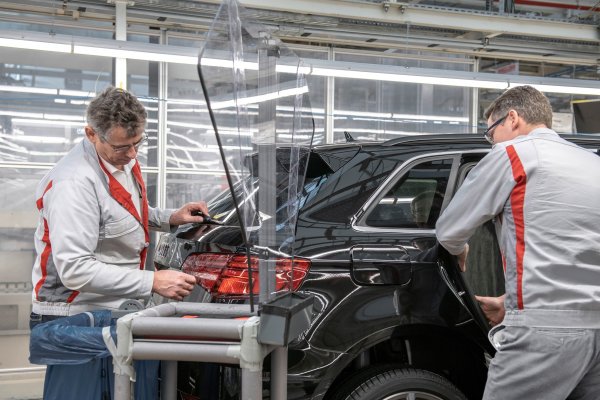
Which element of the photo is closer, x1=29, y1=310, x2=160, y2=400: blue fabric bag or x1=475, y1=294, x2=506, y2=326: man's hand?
x1=29, y1=310, x2=160, y2=400: blue fabric bag

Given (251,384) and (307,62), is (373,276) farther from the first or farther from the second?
(307,62)

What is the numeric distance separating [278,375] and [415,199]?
120 centimetres

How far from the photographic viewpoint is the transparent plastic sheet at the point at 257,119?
1874 millimetres

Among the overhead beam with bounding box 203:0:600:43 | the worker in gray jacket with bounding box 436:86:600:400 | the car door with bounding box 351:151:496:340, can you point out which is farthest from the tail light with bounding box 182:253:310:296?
the overhead beam with bounding box 203:0:600:43

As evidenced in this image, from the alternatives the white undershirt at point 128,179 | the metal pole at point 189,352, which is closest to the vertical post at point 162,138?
the white undershirt at point 128,179

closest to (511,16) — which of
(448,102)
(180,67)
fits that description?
(448,102)

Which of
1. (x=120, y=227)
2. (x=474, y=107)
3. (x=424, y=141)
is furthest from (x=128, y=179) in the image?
(x=474, y=107)

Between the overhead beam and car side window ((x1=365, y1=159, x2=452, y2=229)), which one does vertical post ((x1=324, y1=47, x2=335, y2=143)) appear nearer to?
the overhead beam

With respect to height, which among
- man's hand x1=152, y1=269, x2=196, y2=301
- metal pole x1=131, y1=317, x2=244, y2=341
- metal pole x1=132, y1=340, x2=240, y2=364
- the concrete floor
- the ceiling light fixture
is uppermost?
the ceiling light fixture

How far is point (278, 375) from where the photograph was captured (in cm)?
216

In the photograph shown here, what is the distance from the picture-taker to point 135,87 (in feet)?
24.0

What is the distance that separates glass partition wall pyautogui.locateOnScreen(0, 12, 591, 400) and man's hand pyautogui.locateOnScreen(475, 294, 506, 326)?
299 cm

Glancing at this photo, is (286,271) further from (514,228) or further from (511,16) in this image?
(511,16)

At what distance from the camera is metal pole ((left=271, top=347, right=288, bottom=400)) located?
7.04 feet
